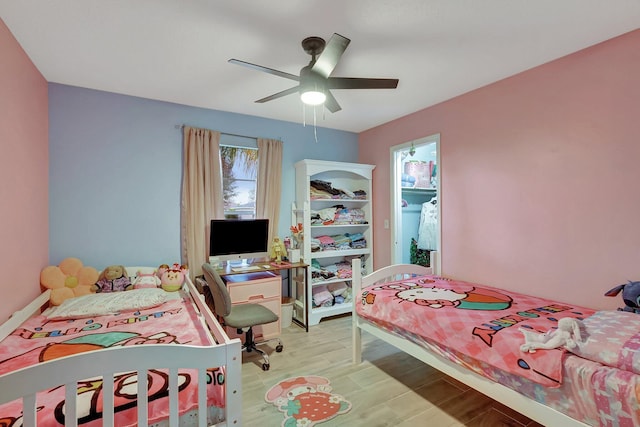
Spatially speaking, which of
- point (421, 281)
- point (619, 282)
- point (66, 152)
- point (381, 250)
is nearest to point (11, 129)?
point (66, 152)

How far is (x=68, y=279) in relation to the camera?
2539 mm

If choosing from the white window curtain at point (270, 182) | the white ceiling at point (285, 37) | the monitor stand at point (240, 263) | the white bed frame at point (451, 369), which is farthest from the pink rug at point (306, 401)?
the white ceiling at point (285, 37)

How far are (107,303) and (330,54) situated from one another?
2.37 meters

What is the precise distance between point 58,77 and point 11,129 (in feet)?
2.92

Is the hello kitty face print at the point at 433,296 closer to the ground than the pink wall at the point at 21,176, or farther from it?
closer to the ground

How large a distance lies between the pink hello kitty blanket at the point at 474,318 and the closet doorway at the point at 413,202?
4.13ft

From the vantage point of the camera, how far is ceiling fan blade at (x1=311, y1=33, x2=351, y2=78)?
1.62m

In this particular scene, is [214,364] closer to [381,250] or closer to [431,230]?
[381,250]

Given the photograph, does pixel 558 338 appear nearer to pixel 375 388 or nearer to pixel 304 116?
pixel 375 388

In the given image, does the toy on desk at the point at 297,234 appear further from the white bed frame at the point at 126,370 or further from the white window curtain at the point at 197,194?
the white bed frame at the point at 126,370

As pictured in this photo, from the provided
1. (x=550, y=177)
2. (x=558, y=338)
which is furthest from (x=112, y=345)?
(x=550, y=177)

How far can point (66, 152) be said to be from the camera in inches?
105

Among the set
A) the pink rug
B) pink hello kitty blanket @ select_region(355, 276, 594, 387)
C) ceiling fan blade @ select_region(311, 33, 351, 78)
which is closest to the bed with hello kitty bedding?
pink hello kitty blanket @ select_region(355, 276, 594, 387)

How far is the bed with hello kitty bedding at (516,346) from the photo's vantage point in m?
1.25
